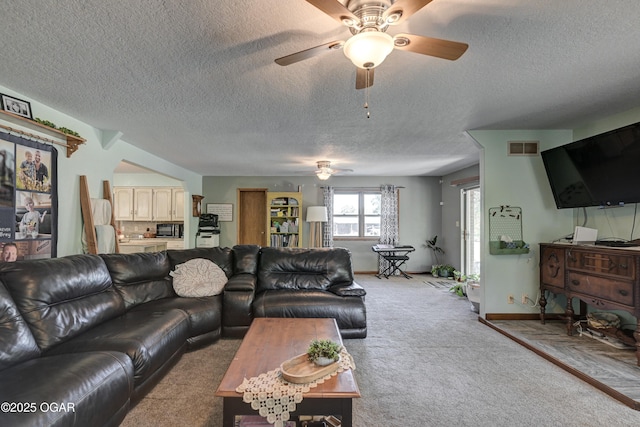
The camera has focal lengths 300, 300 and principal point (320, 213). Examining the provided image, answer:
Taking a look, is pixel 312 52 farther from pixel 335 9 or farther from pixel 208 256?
pixel 208 256

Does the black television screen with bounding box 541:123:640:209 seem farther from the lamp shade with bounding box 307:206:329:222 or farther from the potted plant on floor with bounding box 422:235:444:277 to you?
the lamp shade with bounding box 307:206:329:222

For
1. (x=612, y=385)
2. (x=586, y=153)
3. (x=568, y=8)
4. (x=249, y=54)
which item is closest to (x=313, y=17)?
(x=249, y=54)

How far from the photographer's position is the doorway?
239 inches

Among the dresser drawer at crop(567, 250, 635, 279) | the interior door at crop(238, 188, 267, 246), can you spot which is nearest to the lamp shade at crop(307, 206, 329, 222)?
the interior door at crop(238, 188, 267, 246)

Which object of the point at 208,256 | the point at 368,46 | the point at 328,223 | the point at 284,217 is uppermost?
the point at 368,46

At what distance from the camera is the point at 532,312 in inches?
148

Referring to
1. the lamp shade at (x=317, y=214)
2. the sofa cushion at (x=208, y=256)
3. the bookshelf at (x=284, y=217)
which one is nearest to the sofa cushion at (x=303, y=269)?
the sofa cushion at (x=208, y=256)

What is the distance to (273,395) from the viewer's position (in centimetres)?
147

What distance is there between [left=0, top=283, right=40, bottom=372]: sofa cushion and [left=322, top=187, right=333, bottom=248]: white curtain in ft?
18.6

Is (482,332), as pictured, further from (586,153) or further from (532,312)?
(586,153)

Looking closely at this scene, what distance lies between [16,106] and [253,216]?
5170mm

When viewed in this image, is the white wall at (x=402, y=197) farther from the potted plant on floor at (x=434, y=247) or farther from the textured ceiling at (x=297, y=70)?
the textured ceiling at (x=297, y=70)

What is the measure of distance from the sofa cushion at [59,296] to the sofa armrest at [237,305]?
0.98 m

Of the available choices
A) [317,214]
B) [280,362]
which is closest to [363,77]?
[280,362]
